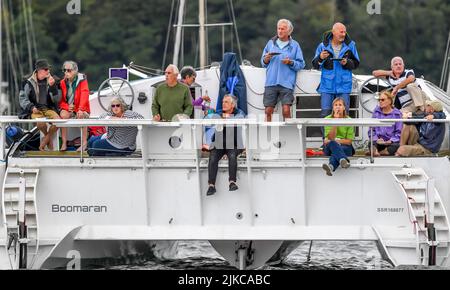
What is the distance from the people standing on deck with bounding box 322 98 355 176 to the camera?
58.9 ft

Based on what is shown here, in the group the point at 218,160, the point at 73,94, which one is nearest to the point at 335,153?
the point at 218,160

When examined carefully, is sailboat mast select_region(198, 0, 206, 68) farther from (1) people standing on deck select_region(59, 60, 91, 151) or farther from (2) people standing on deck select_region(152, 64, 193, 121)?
(2) people standing on deck select_region(152, 64, 193, 121)

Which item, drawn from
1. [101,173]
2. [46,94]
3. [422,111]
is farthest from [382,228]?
[46,94]

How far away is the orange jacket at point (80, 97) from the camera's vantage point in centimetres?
1973

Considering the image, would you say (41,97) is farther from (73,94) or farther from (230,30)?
(230,30)

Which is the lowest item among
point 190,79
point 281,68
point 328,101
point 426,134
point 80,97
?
point 426,134

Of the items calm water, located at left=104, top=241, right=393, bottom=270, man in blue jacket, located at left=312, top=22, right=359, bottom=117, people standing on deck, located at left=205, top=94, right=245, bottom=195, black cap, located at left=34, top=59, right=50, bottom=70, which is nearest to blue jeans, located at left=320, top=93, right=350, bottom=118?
man in blue jacket, located at left=312, top=22, right=359, bottom=117

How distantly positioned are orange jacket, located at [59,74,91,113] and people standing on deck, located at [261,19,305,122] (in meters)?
2.26

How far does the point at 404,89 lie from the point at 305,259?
14.0 feet

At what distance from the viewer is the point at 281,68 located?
64.2ft

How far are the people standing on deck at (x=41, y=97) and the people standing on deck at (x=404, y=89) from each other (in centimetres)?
410

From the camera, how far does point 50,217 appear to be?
18484mm

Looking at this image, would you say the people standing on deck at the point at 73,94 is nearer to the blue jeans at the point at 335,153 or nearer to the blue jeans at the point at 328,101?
the blue jeans at the point at 328,101
